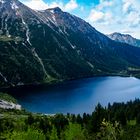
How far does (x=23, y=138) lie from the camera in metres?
91.8

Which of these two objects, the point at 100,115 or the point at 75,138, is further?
the point at 100,115

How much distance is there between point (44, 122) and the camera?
161 metres

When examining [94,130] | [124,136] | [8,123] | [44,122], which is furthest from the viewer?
[8,123]

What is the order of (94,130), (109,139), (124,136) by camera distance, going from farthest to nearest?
(94,130) → (124,136) → (109,139)

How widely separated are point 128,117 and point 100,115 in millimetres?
26759

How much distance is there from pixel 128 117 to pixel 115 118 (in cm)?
1028

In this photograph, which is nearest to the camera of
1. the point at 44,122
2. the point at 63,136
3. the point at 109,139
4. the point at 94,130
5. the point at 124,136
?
the point at 109,139

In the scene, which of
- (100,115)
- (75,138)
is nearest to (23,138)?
(75,138)

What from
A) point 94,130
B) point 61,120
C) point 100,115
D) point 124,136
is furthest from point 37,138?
point 61,120

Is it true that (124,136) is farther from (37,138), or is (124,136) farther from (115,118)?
(115,118)

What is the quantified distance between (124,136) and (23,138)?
85.9ft

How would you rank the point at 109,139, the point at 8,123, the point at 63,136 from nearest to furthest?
the point at 109,139, the point at 63,136, the point at 8,123

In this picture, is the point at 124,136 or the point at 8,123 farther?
the point at 8,123

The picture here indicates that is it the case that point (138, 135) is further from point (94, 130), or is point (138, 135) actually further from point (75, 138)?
point (94, 130)
